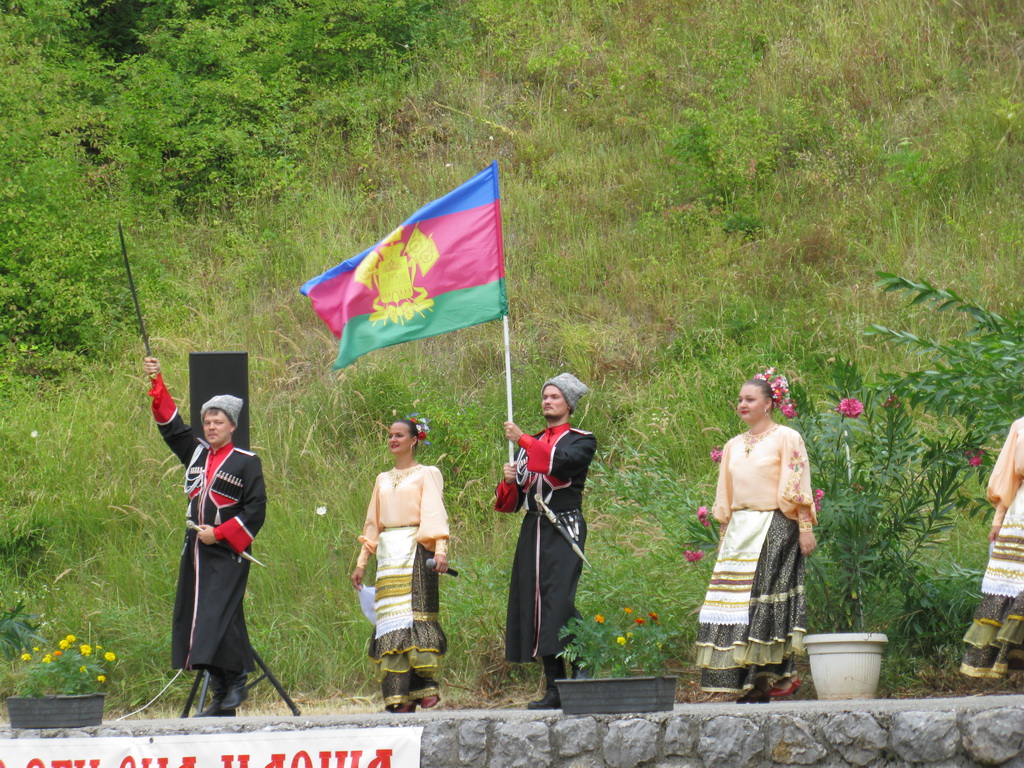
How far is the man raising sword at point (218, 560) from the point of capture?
6379 mm

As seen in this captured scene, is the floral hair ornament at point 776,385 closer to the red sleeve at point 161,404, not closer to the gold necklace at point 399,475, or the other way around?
the gold necklace at point 399,475

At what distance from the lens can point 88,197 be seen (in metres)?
14.7

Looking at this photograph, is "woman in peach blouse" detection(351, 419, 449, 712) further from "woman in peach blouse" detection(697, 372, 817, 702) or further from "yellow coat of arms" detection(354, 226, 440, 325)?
"woman in peach blouse" detection(697, 372, 817, 702)

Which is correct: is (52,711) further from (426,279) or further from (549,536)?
(426,279)

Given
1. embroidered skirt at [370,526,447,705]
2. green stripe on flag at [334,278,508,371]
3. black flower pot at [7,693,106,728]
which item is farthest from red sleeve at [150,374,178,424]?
black flower pot at [7,693,106,728]

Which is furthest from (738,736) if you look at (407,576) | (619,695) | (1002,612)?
(407,576)

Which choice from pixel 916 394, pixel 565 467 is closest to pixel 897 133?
pixel 916 394

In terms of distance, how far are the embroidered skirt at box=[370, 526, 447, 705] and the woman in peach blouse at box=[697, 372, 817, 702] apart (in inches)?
61.1

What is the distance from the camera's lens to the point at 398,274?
719 centimetres

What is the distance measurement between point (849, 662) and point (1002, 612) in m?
0.88

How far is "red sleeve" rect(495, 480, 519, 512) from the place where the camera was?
6.68m

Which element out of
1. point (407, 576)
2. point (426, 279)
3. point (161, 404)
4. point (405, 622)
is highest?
point (426, 279)

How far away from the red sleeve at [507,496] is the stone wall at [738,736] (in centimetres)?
139

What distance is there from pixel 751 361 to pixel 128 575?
18.8 feet
